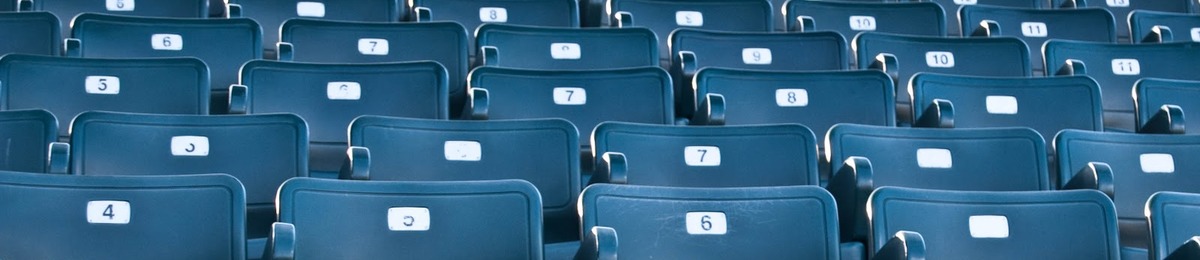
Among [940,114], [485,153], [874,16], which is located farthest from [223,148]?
[874,16]

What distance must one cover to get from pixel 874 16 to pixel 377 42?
0.99 m

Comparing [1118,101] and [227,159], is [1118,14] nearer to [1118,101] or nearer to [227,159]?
[1118,101]

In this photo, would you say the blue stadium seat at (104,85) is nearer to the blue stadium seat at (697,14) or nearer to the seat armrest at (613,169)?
the seat armrest at (613,169)

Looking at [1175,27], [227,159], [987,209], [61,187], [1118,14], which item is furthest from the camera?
[1118,14]

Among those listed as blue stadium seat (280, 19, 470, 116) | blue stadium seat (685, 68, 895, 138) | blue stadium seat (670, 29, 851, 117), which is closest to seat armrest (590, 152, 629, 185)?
blue stadium seat (685, 68, 895, 138)

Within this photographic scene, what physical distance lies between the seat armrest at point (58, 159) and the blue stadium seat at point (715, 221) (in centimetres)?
57

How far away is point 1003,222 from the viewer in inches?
70.9

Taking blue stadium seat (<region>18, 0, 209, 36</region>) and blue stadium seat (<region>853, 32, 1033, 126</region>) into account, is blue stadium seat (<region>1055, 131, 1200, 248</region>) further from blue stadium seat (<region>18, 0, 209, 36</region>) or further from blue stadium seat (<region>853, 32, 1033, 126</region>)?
blue stadium seat (<region>18, 0, 209, 36</region>)

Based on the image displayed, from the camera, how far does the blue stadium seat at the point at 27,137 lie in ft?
6.36

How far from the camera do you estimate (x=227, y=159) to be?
1973 mm

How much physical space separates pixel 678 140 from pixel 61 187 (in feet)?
2.44

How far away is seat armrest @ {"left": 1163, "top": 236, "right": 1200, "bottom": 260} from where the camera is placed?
165cm

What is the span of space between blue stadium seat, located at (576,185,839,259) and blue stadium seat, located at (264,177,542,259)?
7 centimetres

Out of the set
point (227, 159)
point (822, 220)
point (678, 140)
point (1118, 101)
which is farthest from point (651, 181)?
point (1118, 101)
